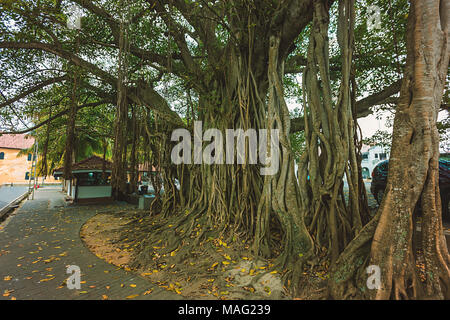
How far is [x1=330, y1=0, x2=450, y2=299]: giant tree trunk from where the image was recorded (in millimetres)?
1805

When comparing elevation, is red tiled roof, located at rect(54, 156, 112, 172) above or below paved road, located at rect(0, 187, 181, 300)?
above

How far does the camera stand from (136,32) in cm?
523

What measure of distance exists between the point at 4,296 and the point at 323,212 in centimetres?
379

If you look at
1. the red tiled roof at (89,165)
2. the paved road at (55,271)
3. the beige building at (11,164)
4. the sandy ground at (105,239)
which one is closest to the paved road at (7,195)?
the red tiled roof at (89,165)

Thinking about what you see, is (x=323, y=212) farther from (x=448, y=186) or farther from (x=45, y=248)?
(x=45, y=248)

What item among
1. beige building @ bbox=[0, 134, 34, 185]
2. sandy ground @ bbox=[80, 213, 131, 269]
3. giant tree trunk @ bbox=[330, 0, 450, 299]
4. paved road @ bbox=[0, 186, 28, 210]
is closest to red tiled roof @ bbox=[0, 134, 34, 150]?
beige building @ bbox=[0, 134, 34, 185]

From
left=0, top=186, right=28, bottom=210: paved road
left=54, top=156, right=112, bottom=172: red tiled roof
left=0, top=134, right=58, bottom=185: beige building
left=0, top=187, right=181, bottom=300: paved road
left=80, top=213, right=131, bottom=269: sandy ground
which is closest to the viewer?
left=0, top=187, right=181, bottom=300: paved road

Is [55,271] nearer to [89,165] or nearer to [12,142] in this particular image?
[89,165]

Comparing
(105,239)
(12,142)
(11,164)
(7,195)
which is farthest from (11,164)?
(105,239)

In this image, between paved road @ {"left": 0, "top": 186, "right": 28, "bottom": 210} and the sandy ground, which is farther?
paved road @ {"left": 0, "top": 186, "right": 28, "bottom": 210}

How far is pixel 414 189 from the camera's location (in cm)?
187

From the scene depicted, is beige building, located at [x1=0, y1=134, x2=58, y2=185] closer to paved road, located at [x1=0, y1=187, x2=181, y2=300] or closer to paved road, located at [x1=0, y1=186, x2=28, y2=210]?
paved road, located at [x1=0, y1=186, x2=28, y2=210]

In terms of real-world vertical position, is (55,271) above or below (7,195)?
above

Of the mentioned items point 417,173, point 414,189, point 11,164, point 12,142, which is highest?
point 12,142
